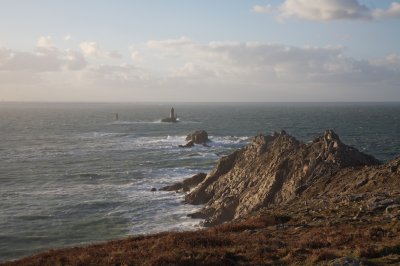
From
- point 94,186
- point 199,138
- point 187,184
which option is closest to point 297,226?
point 187,184

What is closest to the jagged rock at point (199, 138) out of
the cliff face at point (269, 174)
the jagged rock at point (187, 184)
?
the jagged rock at point (187, 184)

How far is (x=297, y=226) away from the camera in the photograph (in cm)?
2280

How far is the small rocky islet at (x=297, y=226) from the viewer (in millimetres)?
16963

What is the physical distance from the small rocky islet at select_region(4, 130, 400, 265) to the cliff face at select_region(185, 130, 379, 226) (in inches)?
4.5

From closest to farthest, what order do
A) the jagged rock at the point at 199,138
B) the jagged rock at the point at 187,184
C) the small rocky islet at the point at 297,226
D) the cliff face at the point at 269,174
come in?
the small rocky islet at the point at 297,226
the cliff face at the point at 269,174
the jagged rock at the point at 187,184
the jagged rock at the point at 199,138

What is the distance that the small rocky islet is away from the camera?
55.7 feet

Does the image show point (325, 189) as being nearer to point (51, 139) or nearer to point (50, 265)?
point (50, 265)

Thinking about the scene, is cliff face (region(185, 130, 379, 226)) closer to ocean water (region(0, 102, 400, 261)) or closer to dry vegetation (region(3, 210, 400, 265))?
ocean water (region(0, 102, 400, 261))

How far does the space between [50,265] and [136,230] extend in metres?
23.6

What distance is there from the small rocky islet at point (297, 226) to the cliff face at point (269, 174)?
Result: 0.11 meters

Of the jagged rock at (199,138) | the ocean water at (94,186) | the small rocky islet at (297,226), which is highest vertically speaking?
the small rocky islet at (297,226)

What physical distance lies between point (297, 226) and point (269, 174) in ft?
74.0

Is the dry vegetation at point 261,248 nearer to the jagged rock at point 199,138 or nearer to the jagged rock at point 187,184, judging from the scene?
the jagged rock at point 187,184

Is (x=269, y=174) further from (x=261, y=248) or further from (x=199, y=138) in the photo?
(x=199, y=138)
